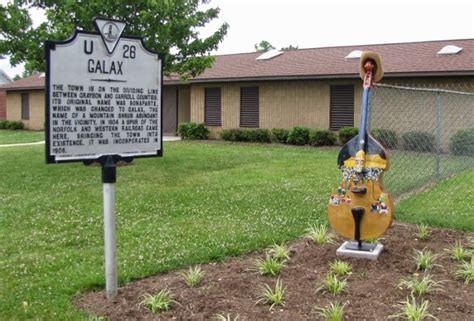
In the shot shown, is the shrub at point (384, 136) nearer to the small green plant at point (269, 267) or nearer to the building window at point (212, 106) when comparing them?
the small green plant at point (269, 267)

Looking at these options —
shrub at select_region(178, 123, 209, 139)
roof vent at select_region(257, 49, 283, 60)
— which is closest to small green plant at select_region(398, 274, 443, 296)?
shrub at select_region(178, 123, 209, 139)

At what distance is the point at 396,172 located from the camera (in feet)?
36.0

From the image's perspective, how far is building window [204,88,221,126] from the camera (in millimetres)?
23109

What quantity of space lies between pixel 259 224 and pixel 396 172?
513 centimetres

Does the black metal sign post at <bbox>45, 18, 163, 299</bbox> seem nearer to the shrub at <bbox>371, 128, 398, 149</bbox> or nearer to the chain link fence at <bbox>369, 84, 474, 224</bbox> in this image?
the chain link fence at <bbox>369, 84, 474, 224</bbox>

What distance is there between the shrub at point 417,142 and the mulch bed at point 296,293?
9854 millimetres

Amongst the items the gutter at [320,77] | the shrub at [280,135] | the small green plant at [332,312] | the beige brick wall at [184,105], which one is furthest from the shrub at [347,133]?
the small green plant at [332,312]

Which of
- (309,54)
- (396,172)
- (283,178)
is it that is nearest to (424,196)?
Result: (396,172)

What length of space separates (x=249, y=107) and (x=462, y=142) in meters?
9.41

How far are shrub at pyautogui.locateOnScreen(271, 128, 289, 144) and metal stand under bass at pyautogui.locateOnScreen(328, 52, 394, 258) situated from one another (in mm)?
15036

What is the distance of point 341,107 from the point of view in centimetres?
2014

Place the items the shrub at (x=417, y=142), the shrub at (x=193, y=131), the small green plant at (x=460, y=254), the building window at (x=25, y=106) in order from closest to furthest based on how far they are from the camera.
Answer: the small green plant at (x=460, y=254) → the shrub at (x=417, y=142) → the shrub at (x=193, y=131) → the building window at (x=25, y=106)

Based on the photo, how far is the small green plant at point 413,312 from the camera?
3.65 m

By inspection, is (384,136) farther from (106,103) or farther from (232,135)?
(106,103)
